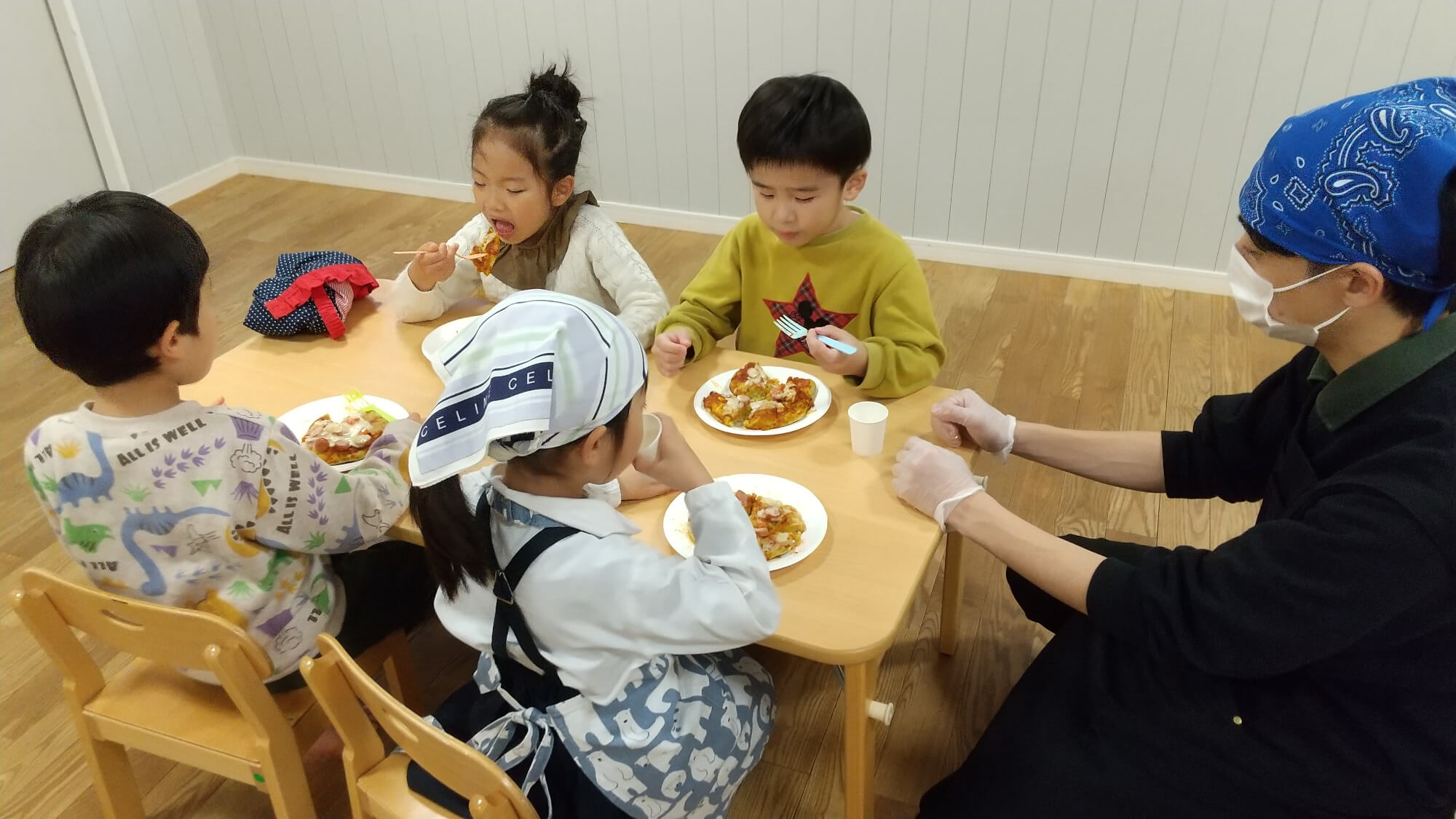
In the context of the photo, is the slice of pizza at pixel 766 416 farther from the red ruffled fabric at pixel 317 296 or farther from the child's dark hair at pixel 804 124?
the red ruffled fabric at pixel 317 296

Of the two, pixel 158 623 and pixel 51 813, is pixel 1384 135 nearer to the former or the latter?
pixel 158 623

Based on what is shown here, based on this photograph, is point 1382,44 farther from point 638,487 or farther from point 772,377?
point 638,487

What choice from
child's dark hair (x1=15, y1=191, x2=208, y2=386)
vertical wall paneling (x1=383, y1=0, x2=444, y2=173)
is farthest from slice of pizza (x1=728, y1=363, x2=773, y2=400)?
vertical wall paneling (x1=383, y1=0, x2=444, y2=173)

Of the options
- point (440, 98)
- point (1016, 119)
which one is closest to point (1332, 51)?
point (1016, 119)

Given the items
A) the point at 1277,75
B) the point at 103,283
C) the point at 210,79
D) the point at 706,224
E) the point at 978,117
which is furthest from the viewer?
the point at 210,79

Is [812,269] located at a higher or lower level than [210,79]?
higher

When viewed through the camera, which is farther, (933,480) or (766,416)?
(766,416)

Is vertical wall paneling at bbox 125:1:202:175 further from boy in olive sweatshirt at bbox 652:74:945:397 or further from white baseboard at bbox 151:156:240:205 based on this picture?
boy in olive sweatshirt at bbox 652:74:945:397

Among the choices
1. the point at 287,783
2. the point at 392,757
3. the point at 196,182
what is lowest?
the point at 196,182

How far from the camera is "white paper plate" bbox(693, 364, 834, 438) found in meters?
1.57

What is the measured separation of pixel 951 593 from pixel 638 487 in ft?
2.81

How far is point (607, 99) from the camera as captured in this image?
3.96 m

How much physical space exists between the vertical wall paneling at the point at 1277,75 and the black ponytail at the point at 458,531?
8.37 feet

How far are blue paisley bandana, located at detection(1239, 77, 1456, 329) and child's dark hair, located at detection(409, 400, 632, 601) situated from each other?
0.84 m
